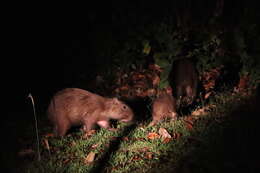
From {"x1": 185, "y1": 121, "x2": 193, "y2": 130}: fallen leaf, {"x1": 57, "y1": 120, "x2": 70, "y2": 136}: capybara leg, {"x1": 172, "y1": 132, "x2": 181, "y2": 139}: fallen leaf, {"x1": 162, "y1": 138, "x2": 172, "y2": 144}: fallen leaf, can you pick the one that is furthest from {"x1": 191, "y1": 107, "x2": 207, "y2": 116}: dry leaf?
{"x1": 57, "y1": 120, "x2": 70, "y2": 136}: capybara leg

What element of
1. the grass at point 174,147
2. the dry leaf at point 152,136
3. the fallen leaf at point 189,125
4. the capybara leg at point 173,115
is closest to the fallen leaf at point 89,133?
the grass at point 174,147

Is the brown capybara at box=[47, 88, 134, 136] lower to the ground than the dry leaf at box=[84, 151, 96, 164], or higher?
higher

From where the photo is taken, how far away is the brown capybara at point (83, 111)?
643cm

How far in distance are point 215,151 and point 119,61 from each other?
5.52 m

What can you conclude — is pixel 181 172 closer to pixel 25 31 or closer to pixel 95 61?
pixel 95 61

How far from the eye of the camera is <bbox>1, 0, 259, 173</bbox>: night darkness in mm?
8391

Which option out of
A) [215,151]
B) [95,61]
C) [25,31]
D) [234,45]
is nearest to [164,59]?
[234,45]

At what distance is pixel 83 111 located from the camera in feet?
21.6

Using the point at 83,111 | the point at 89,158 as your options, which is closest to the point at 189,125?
the point at 89,158

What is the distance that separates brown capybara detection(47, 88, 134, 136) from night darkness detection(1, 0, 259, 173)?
800mm

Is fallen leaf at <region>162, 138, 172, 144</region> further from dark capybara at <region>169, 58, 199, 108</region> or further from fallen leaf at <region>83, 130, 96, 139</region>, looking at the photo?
dark capybara at <region>169, 58, 199, 108</region>

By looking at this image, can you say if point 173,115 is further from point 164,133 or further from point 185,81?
point 185,81

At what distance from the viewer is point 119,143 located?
5.38m

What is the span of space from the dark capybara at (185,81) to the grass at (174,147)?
1.83 feet
